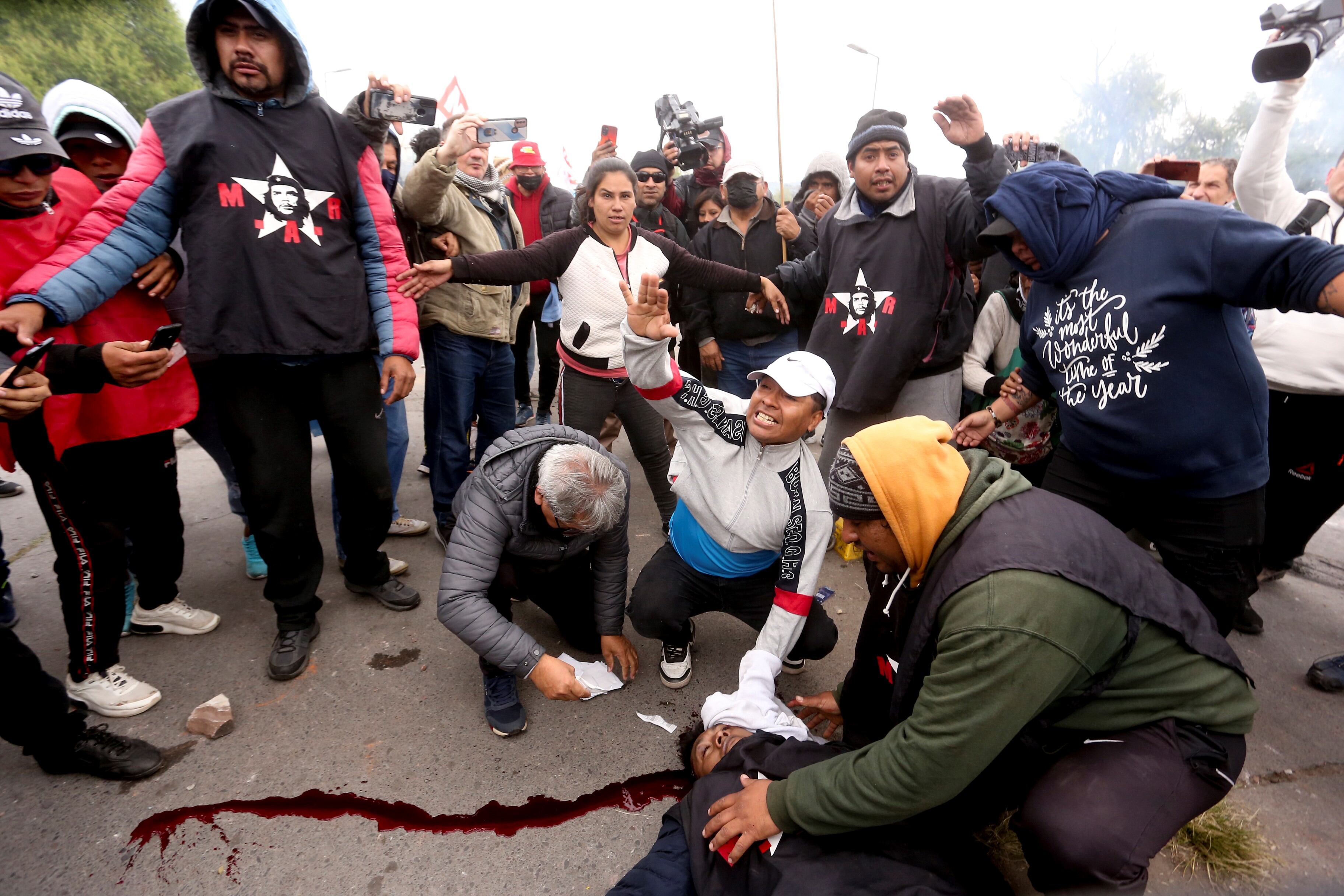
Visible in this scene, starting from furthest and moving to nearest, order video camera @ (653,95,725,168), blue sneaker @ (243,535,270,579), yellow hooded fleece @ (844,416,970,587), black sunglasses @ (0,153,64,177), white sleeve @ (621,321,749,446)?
video camera @ (653,95,725,168)
blue sneaker @ (243,535,270,579)
white sleeve @ (621,321,749,446)
black sunglasses @ (0,153,64,177)
yellow hooded fleece @ (844,416,970,587)

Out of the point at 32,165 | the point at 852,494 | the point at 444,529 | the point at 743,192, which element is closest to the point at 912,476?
the point at 852,494

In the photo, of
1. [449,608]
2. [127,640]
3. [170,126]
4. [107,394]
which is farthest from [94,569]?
[170,126]

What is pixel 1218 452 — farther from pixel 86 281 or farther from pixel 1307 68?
pixel 86 281

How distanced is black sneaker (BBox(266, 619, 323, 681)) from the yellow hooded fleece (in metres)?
2.28

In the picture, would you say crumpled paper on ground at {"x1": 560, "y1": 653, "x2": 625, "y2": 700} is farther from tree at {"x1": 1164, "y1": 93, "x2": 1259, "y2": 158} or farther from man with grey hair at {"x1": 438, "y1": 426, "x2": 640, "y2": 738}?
tree at {"x1": 1164, "y1": 93, "x2": 1259, "y2": 158}

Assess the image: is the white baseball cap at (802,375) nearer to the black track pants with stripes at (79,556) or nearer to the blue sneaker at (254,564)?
the black track pants with stripes at (79,556)

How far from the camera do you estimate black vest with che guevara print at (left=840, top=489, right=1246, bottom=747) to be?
4.56ft

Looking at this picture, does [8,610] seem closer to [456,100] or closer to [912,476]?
[912,476]

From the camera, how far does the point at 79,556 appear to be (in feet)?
6.90

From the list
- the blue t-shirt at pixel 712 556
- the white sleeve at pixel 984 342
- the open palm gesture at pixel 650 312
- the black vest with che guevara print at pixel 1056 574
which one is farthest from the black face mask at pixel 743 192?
the black vest with che guevara print at pixel 1056 574

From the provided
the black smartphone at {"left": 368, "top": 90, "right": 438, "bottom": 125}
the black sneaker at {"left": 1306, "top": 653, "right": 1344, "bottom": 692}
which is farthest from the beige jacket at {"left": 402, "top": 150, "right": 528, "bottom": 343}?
the black sneaker at {"left": 1306, "top": 653, "right": 1344, "bottom": 692}

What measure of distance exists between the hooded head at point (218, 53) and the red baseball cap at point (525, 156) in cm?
295

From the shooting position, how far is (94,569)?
213cm

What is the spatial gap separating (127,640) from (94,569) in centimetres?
83
